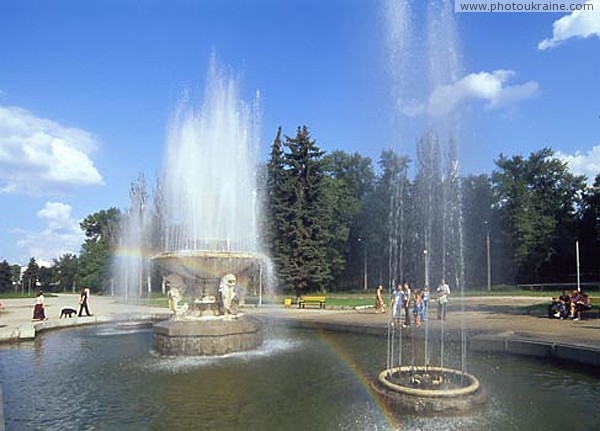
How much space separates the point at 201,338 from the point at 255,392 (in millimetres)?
4102

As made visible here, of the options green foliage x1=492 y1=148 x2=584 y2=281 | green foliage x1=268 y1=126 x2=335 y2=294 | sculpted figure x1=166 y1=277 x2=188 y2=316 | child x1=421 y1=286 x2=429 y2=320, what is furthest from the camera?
green foliage x1=492 y1=148 x2=584 y2=281

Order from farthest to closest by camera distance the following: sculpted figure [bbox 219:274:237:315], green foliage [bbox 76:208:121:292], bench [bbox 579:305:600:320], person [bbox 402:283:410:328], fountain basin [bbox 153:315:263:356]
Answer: green foliage [bbox 76:208:121:292] → bench [bbox 579:305:600:320] → person [bbox 402:283:410:328] → sculpted figure [bbox 219:274:237:315] → fountain basin [bbox 153:315:263:356]

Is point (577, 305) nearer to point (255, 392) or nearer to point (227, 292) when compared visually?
point (227, 292)

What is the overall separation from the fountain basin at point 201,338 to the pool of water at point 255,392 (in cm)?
36

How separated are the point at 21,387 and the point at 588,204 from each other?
211 feet

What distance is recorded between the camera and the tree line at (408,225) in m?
48.7

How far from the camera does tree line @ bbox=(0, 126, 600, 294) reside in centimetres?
4866

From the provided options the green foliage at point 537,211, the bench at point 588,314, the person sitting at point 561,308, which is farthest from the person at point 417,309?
the green foliage at point 537,211

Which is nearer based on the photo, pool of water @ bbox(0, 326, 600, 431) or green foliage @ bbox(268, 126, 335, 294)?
pool of water @ bbox(0, 326, 600, 431)

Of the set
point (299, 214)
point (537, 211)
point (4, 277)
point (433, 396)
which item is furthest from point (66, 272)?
point (433, 396)

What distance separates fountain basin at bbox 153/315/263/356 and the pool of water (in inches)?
14.3

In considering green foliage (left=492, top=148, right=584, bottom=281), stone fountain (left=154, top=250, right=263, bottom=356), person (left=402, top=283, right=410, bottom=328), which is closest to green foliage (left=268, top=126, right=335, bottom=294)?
green foliage (left=492, top=148, right=584, bottom=281)

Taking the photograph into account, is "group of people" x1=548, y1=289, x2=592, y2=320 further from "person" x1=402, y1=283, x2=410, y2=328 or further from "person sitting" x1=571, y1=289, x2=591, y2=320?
"person" x1=402, y1=283, x2=410, y2=328

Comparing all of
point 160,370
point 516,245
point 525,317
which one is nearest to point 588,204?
point 516,245
